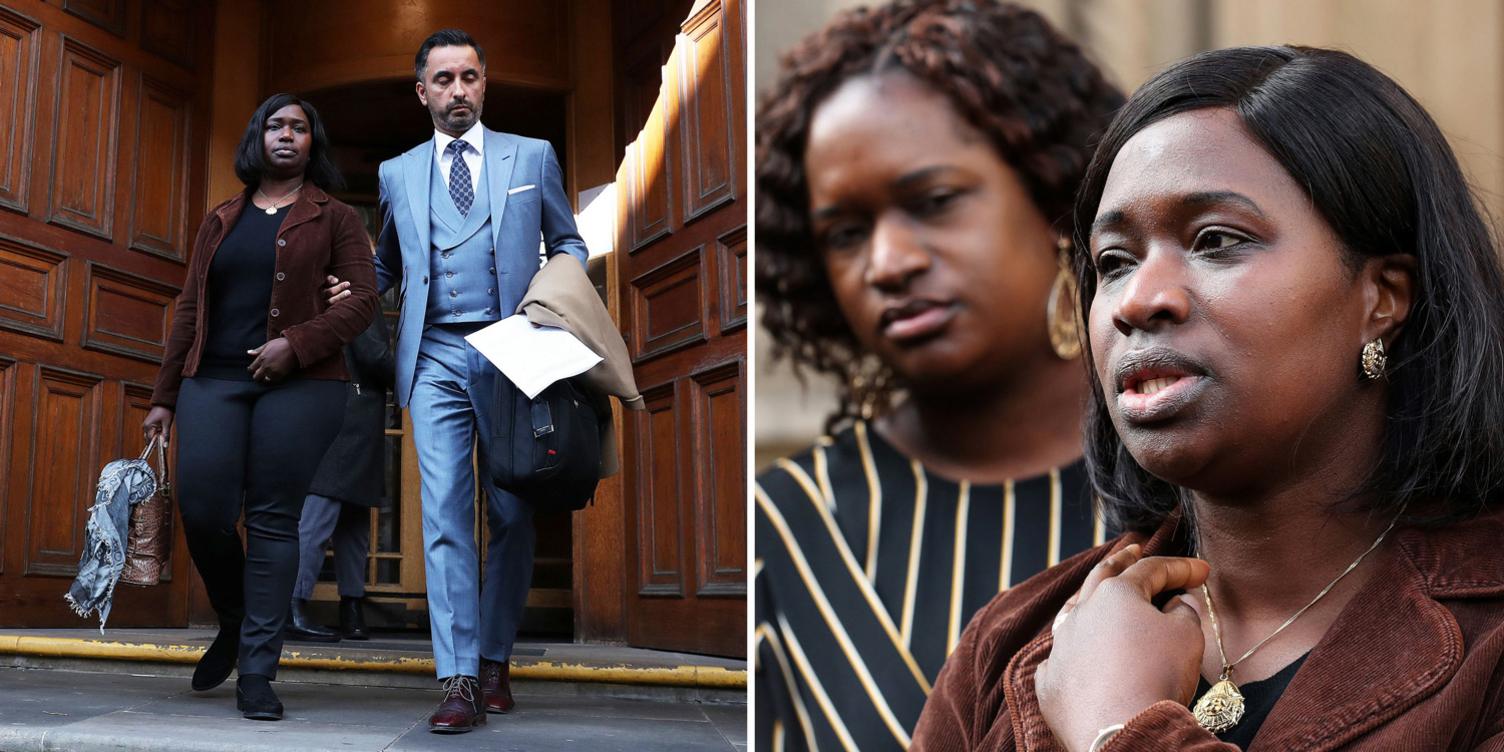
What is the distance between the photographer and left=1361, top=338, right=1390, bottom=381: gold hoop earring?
0.96 metres

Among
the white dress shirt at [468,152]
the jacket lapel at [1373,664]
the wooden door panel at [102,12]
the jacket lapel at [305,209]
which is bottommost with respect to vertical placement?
the jacket lapel at [1373,664]

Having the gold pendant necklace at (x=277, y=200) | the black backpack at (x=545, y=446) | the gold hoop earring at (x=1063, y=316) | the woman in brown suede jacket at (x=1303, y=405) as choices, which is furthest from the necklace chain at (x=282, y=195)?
the woman in brown suede jacket at (x=1303, y=405)

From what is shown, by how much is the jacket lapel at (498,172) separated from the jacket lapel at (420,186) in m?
0.13

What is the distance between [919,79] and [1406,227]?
58 centimetres

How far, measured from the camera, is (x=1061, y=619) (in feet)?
3.43

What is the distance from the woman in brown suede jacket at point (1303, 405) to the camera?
0.92 meters

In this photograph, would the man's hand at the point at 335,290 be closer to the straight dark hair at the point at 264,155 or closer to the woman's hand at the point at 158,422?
the straight dark hair at the point at 264,155

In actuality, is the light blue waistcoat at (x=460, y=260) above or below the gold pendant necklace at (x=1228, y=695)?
above

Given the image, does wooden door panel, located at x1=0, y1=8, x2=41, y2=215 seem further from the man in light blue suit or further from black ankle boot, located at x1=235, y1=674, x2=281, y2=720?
black ankle boot, located at x1=235, y1=674, x2=281, y2=720

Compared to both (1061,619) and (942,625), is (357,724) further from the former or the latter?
(1061,619)

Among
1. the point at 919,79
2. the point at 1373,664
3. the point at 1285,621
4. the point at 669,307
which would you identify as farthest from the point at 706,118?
the point at 1373,664

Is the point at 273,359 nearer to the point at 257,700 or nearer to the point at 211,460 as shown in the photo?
the point at 211,460

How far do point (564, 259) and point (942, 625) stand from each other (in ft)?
5.03

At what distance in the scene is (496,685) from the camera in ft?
9.26
